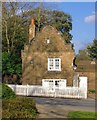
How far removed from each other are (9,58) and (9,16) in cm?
912

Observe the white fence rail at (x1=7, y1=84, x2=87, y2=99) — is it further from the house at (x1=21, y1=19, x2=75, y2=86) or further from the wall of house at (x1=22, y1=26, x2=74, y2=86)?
the wall of house at (x1=22, y1=26, x2=74, y2=86)

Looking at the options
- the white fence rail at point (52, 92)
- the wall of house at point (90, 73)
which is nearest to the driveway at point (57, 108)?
the white fence rail at point (52, 92)

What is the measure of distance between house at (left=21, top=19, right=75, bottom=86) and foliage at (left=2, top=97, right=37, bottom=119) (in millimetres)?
20752

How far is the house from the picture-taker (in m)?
36.1

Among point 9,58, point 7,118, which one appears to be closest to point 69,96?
point 9,58

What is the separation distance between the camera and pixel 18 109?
14.5 metres

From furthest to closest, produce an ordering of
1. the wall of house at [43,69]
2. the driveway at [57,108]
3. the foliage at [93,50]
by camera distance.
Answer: the foliage at [93,50], the wall of house at [43,69], the driveway at [57,108]

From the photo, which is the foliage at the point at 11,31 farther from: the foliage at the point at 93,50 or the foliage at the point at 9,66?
the foliage at the point at 93,50

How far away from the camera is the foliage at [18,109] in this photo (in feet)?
45.8

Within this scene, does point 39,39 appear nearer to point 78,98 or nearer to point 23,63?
point 23,63

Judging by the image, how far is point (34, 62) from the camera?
121 ft

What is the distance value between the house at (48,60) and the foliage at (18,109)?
68.1 ft

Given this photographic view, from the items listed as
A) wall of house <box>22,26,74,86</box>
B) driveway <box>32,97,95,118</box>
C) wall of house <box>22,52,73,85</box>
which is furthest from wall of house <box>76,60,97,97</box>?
driveway <box>32,97,95,118</box>

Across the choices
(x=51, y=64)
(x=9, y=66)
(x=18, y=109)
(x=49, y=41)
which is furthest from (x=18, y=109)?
(x=9, y=66)
